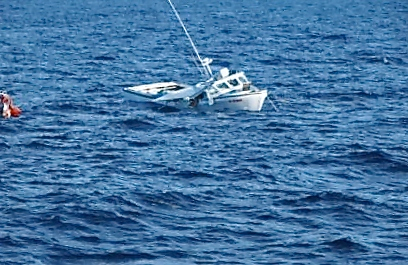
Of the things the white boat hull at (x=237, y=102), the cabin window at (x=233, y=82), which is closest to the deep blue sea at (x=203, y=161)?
the white boat hull at (x=237, y=102)

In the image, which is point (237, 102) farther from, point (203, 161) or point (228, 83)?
point (203, 161)

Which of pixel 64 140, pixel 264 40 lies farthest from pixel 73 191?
pixel 264 40

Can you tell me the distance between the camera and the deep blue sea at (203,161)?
36938mm

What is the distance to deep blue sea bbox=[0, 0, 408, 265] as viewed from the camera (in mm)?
36938

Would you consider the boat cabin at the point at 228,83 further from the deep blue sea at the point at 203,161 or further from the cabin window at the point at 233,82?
the deep blue sea at the point at 203,161

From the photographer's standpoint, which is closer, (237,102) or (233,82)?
(237,102)

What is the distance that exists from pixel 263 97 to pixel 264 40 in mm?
44985

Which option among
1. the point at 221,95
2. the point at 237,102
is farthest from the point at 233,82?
the point at 237,102

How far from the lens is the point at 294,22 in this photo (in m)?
128

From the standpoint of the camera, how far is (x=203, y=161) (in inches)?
1943

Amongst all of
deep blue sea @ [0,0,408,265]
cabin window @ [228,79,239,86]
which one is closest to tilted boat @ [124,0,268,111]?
cabin window @ [228,79,239,86]

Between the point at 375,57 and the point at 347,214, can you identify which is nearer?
the point at 347,214

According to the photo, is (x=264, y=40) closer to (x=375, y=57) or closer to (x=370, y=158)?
(x=375, y=57)

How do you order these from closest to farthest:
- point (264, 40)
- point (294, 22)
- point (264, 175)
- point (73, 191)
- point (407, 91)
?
point (73, 191) < point (264, 175) < point (407, 91) < point (264, 40) < point (294, 22)
